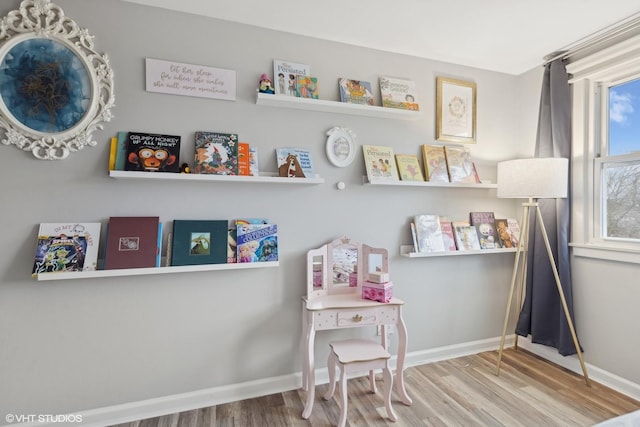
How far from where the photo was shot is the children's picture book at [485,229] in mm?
2605

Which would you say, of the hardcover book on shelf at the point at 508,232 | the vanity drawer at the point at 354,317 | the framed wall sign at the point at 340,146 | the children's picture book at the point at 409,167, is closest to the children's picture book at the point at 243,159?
the framed wall sign at the point at 340,146

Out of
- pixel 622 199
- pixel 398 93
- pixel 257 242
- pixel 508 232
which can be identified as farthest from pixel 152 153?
pixel 622 199

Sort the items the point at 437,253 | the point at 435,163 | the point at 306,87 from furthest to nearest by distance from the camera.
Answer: the point at 435,163 < the point at 437,253 < the point at 306,87

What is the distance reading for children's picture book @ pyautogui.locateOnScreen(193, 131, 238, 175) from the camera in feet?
6.34

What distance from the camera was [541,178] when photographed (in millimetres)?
2154

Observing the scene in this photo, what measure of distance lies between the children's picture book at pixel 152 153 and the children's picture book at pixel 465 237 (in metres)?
2.07

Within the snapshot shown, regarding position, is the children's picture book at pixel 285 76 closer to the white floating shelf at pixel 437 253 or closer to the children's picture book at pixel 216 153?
the children's picture book at pixel 216 153

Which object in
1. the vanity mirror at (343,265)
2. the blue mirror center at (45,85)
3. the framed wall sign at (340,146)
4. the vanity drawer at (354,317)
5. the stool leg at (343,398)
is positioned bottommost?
the stool leg at (343,398)

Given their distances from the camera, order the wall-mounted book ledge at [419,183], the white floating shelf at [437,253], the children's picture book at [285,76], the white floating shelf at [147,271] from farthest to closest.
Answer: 1. the white floating shelf at [437,253]
2. the wall-mounted book ledge at [419,183]
3. the children's picture book at [285,76]
4. the white floating shelf at [147,271]

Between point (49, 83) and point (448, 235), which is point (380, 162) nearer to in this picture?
point (448, 235)

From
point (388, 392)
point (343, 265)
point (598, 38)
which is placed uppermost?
point (598, 38)

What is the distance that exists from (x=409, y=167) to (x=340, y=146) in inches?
22.2

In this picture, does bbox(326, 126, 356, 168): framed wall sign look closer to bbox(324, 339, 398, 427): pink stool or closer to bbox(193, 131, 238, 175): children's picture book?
bbox(193, 131, 238, 175): children's picture book

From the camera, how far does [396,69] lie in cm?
242
